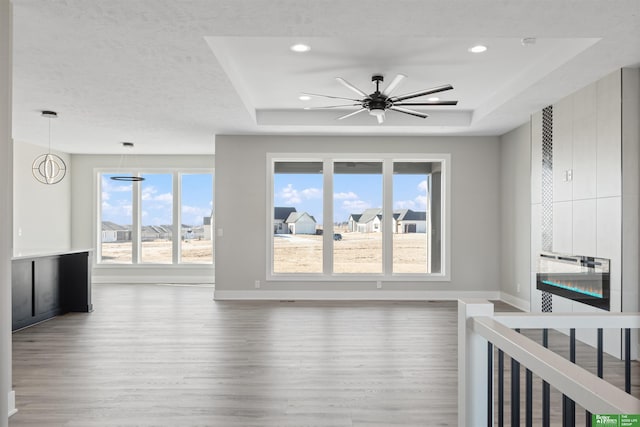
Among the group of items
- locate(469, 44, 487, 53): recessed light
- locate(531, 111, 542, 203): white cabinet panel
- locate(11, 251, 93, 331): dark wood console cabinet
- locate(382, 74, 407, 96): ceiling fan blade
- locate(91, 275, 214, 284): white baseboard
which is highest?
locate(469, 44, 487, 53): recessed light

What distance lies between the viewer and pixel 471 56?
14.3 feet

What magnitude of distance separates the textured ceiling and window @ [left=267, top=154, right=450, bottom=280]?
2.53 feet

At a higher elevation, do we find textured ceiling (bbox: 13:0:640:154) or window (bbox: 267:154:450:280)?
textured ceiling (bbox: 13:0:640:154)

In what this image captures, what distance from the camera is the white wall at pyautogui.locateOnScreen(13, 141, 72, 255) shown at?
7660mm

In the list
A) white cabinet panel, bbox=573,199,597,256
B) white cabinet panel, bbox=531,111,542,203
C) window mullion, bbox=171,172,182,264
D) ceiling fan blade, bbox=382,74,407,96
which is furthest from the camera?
window mullion, bbox=171,172,182,264

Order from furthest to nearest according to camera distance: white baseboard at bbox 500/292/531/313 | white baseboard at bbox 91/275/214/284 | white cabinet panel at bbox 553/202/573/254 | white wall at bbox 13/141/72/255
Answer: white baseboard at bbox 91/275/214/284
white wall at bbox 13/141/72/255
white baseboard at bbox 500/292/531/313
white cabinet panel at bbox 553/202/573/254

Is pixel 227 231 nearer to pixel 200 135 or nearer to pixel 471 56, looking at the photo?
pixel 200 135

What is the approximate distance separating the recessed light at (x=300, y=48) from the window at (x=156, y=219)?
18.6ft

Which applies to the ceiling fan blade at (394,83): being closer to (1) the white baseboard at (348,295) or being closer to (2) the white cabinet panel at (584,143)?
(2) the white cabinet panel at (584,143)

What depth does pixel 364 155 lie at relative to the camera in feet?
24.0

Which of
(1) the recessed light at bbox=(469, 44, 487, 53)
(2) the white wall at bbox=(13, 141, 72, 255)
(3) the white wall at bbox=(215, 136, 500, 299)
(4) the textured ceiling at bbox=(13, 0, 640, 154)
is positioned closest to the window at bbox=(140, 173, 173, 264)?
(2) the white wall at bbox=(13, 141, 72, 255)

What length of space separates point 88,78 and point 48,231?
209 inches

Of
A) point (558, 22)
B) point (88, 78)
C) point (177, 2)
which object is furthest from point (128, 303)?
point (558, 22)

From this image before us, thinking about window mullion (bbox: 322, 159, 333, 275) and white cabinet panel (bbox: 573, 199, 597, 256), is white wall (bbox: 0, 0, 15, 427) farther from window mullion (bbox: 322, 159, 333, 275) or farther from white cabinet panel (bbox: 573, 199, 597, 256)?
window mullion (bbox: 322, 159, 333, 275)
